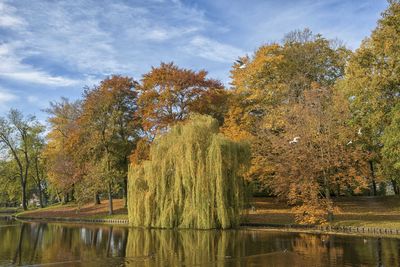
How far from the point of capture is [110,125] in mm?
37844

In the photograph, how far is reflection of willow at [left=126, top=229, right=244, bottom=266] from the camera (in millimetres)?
14770

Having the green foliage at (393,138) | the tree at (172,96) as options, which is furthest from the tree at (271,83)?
the green foliage at (393,138)

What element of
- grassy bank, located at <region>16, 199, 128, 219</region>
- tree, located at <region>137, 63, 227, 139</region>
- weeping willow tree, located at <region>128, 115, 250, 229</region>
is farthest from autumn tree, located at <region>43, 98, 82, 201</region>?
weeping willow tree, located at <region>128, 115, 250, 229</region>

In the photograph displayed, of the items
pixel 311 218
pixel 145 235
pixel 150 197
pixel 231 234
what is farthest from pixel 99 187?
pixel 311 218

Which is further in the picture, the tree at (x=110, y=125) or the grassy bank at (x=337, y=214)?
the tree at (x=110, y=125)

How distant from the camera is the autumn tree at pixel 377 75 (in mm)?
24391

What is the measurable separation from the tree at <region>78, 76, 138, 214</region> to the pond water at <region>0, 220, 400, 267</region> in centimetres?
1491

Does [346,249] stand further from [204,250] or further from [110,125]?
[110,125]

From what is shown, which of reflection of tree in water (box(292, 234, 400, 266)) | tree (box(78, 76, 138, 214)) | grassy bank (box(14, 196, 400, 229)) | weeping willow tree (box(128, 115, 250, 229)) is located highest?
tree (box(78, 76, 138, 214))

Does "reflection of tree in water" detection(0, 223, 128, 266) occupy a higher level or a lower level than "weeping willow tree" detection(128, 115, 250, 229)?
lower

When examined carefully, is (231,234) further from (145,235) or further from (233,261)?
(233,261)

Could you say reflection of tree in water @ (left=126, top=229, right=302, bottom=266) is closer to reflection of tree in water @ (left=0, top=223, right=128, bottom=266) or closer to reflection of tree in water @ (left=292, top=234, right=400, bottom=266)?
reflection of tree in water @ (left=0, top=223, right=128, bottom=266)

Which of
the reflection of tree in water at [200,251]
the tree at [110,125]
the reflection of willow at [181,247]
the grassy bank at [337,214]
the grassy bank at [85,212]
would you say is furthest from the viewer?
the tree at [110,125]

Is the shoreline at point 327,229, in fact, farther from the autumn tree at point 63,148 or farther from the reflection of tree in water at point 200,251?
the autumn tree at point 63,148
